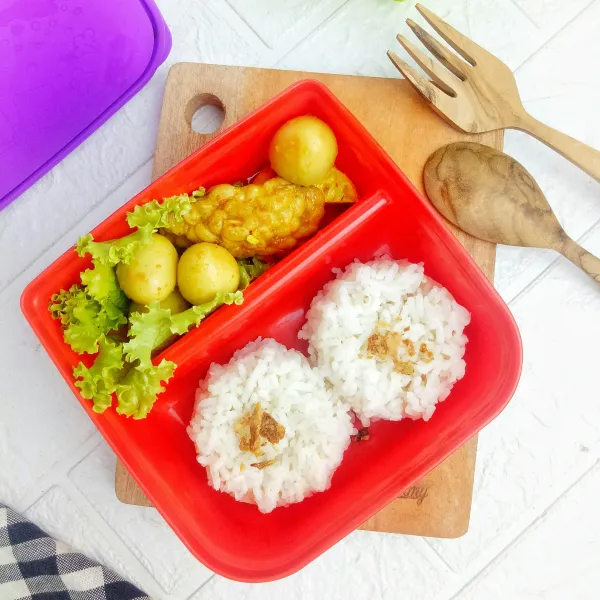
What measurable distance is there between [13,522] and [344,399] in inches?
38.1

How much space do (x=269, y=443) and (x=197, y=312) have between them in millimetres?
371

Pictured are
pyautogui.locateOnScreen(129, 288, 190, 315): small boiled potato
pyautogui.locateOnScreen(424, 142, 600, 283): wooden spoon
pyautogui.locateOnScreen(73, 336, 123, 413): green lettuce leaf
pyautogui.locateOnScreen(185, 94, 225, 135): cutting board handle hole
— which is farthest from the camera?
pyautogui.locateOnScreen(185, 94, 225, 135): cutting board handle hole

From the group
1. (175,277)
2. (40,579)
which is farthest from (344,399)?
(40,579)

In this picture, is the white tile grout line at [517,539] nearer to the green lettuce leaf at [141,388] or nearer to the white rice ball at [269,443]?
the white rice ball at [269,443]

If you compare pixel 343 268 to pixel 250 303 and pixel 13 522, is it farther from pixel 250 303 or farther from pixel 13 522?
pixel 13 522

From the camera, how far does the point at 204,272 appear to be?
1.38 m

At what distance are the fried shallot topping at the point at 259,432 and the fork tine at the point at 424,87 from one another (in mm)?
864

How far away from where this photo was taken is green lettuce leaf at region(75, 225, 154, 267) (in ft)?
4.39

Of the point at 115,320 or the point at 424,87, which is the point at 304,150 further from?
the point at 115,320

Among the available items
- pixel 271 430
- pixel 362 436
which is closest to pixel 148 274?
pixel 271 430

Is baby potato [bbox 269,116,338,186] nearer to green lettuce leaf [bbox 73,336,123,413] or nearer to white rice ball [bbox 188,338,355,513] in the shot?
white rice ball [bbox 188,338,355,513]

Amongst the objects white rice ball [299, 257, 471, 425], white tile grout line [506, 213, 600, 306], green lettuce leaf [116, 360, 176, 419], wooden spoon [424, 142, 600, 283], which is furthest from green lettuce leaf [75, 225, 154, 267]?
white tile grout line [506, 213, 600, 306]

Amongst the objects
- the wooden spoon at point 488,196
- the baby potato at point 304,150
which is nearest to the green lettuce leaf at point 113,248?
the baby potato at point 304,150

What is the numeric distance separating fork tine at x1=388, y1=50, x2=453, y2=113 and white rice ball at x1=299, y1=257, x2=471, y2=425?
16.1 inches
